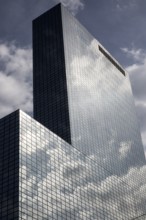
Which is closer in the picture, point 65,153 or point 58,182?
point 58,182

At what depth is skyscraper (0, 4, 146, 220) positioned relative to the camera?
308 ft

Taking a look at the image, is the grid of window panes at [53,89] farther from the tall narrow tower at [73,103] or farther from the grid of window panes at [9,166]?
the grid of window panes at [9,166]

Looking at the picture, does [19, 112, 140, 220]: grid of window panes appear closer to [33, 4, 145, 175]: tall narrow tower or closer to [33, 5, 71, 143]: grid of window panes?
[33, 4, 145, 175]: tall narrow tower

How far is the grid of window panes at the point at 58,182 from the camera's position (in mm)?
93375

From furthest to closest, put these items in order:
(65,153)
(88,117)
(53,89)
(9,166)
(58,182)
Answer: (53,89) < (88,117) < (65,153) < (58,182) < (9,166)

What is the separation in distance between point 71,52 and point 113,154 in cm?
5835

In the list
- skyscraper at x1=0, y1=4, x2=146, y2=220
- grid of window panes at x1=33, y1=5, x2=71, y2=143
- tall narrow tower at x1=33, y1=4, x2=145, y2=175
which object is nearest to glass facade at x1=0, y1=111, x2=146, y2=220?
skyscraper at x1=0, y1=4, x2=146, y2=220

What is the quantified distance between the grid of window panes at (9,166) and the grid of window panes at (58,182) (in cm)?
145

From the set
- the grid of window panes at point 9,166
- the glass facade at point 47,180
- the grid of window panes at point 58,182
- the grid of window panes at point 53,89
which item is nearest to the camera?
the grid of window panes at point 9,166

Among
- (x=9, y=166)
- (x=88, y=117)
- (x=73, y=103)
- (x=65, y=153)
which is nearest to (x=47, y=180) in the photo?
(x=9, y=166)

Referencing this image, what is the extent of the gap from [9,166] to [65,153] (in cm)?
2856

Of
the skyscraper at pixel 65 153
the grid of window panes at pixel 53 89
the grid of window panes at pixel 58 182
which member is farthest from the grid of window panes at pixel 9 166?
the grid of window panes at pixel 53 89

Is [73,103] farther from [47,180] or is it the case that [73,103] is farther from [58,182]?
[47,180]

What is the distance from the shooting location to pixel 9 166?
94.3m
